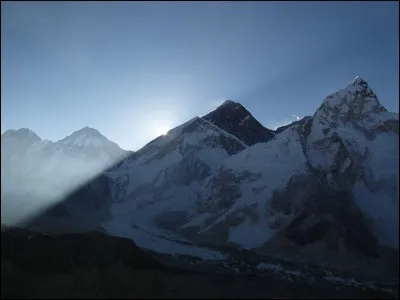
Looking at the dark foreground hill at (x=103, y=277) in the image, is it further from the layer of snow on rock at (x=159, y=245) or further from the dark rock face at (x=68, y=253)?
the layer of snow on rock at (x=159, y=245)

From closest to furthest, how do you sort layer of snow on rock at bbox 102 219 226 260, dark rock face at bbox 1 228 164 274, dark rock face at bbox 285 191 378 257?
dark rock face at bbox 1 228 164 274 → layer of snow on rock at bbox 102 219 226 260 → dark rock face at bbox 285 191 378 257

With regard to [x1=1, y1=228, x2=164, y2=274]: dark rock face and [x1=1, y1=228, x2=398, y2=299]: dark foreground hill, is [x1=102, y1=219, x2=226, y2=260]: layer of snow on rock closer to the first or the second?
[x1=1, y1=228, x2=398, y2=299]: dark foreground hill

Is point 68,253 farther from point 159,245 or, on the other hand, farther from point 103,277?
point 159,245

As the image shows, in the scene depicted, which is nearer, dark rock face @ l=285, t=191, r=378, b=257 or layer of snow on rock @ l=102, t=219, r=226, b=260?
layer of snow on rock @ l=102, t=219, r=226, b=260

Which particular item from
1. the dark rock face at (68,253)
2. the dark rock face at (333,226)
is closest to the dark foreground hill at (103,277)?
the dark rock face at (68,253)

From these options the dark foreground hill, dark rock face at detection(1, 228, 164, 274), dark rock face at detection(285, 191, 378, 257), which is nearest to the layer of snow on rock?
dark rock face at detection(285, 191, 378, 257)

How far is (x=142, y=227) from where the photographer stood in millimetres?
197625

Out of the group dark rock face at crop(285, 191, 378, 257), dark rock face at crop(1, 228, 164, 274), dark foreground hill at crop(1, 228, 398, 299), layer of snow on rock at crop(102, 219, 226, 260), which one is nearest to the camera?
dark foreground hill at crop(1, 228, 398, 299)

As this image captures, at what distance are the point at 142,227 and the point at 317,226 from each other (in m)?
70.3

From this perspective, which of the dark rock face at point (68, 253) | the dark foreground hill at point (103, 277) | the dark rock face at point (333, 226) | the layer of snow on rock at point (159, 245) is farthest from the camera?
the dark rock face at point (333, 226)

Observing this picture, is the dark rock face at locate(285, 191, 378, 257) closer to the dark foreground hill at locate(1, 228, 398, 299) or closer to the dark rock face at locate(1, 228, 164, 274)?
the dark foreground hill at locate(1, 228, 398, 299)

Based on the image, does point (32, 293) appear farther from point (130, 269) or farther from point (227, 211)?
point (227, 211)

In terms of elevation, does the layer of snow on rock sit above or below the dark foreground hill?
above

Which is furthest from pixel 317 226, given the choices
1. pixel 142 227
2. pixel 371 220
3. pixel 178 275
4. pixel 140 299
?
pixel 140 299
